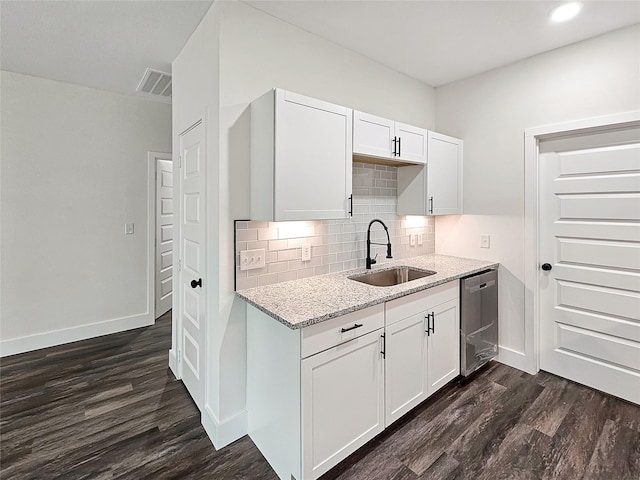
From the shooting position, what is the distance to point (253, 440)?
1982 millimetres

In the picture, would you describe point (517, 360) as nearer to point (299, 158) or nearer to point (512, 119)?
point (512, 119)

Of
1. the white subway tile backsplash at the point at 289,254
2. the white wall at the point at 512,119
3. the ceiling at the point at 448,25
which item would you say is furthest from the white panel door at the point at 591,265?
the white subway tile backsplash at the point at 289,254

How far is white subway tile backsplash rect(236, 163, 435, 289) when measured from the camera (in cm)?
209

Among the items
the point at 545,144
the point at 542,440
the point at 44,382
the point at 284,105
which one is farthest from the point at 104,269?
the point at 545,144

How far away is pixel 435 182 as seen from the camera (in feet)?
9.39

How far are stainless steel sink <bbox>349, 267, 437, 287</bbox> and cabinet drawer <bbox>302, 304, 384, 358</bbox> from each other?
0.70m

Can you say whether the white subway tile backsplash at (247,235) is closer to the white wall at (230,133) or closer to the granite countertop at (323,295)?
the white wall at (230,133)

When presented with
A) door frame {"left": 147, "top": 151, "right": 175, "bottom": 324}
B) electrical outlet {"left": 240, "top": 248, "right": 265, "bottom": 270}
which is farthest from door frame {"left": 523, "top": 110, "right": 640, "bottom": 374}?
door frame {"left": 147, "top": 151, "right": 175, "bottom": 324}

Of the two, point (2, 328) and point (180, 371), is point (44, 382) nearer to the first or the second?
point (2, 328)

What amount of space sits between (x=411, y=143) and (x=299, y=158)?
1.14 meters

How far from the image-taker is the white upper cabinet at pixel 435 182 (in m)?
2.80

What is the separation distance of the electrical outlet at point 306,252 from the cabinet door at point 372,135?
734mm

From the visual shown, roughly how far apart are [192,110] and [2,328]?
2.93 metres

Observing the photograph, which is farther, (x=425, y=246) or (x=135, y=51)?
(x=425, y=246)
